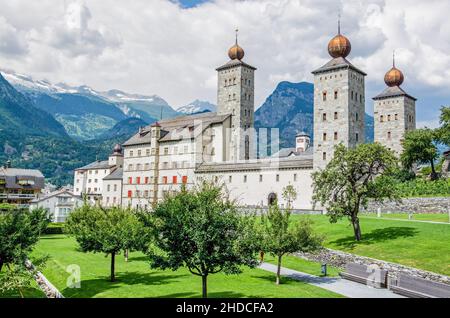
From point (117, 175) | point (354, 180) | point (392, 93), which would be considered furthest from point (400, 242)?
point (117, 175)

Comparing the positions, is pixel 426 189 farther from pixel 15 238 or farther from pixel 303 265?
pixel 15 238

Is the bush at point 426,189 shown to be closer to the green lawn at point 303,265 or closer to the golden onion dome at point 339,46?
the green lawn at point 303,265

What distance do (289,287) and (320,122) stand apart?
42.0 meters

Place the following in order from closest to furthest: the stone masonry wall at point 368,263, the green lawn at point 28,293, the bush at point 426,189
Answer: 1. the green lawn at point 28,293
2. the stone masonry wall at point 368,263
3. the bush at point 426,189

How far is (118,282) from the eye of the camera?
1195 inches

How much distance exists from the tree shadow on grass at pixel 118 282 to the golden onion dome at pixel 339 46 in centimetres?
4663

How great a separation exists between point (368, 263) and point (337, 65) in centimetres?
3870

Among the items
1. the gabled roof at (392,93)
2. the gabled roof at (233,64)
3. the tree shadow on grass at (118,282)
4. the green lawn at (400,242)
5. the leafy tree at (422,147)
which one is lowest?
the tree shadow on grass at (118,282)

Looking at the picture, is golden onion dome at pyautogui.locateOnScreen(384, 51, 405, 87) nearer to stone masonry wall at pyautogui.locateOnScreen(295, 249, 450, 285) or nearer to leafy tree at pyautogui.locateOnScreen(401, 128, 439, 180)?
leafy tree at pyautogui.locateOnScreen(401, 128, 439, 180)

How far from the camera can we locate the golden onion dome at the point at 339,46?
2579 inches

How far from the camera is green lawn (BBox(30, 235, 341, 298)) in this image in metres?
26.1

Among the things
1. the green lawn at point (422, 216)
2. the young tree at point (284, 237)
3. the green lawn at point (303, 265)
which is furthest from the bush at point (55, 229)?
the young tree at point (284, 237)
